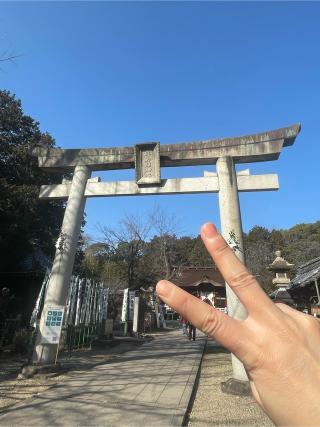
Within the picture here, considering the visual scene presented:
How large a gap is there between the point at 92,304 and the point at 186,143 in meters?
8.90

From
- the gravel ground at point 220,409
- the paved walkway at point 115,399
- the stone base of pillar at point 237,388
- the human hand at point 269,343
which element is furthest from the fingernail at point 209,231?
the stone base of pillar at point 237,388

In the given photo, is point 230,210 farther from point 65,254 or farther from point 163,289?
point 163,289

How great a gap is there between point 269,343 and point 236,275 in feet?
0.87

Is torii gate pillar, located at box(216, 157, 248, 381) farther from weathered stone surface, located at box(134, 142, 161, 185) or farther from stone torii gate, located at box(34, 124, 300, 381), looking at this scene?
weathered stone surface, located at box(134, 142, 161, 185)

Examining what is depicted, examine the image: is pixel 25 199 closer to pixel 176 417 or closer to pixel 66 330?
pixel 66 330

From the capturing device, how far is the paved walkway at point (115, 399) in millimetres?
5043

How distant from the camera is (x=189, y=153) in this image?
9727mm

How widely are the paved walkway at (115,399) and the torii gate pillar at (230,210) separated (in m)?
1.94

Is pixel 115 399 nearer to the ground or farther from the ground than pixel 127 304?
nearer to the ground

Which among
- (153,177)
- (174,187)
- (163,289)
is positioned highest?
(153,177)

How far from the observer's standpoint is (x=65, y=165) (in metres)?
10.4

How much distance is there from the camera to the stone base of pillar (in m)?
6.89

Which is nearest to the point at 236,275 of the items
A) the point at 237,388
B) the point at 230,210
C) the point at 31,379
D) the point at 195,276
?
the point at 237,388

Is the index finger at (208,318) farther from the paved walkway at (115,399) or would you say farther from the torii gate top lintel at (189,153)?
the torii gate top lintel at (189,153)
